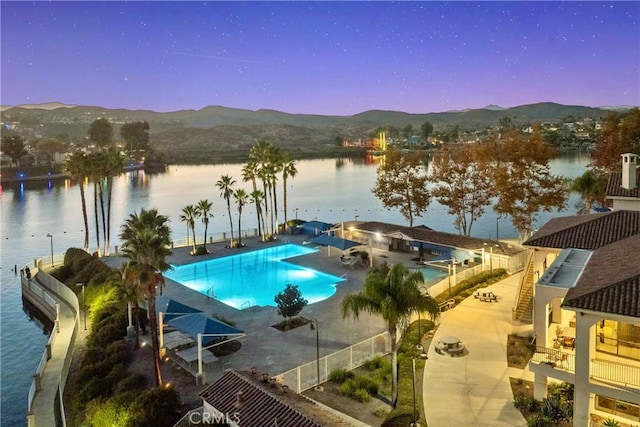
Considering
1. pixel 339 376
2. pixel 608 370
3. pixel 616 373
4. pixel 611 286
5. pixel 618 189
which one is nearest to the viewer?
pixel 616 373

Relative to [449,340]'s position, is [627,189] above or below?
above

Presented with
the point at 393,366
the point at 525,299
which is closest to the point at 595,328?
the point at 393,366

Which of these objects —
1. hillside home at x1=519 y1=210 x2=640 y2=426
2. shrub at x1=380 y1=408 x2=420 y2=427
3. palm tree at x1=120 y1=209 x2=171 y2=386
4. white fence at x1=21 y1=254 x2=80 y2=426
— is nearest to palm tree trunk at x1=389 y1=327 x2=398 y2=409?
shrub at x1=380 y1=408 x2=420 y2=427

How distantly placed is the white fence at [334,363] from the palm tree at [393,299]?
3.09 meters

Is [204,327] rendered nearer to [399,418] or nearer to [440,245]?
[399,418]

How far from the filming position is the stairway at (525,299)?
74.4 ft

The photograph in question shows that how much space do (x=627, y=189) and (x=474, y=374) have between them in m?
14.9

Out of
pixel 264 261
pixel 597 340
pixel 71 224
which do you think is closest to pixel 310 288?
pixel 264 261

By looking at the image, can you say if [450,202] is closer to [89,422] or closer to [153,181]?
[89,422]

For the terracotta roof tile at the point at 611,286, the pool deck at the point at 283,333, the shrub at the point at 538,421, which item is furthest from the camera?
the pool deck at the point at 283,333

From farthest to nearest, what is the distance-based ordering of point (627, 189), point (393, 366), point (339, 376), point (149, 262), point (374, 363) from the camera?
point (627, 189)
point (149, 262)
point (374, 363)
point (339, 376)
point (393, 366)

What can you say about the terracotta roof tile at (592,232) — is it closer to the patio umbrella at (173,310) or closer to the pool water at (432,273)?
the pool water at (432,273)

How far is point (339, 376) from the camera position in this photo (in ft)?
58.5

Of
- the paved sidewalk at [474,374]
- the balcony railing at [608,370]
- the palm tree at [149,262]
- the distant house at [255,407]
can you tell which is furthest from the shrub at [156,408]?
the balcony railing at [608,370]
